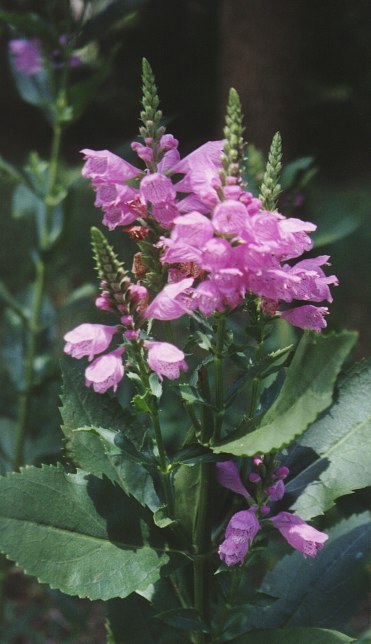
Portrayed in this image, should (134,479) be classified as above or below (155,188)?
below

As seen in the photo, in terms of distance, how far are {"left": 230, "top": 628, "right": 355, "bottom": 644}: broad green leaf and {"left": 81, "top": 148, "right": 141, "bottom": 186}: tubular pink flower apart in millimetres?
716

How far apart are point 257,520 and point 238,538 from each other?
52 millimetres

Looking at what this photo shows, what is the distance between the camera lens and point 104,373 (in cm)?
99

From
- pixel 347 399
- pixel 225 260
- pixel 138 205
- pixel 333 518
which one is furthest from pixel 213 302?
pixel 333 518

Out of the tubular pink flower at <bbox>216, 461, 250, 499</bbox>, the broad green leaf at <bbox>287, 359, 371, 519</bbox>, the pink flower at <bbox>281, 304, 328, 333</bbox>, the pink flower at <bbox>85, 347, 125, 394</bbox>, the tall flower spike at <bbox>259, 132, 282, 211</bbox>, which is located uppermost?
the tall flower spike at <bbox>259, 132, 282, 211</bbox>

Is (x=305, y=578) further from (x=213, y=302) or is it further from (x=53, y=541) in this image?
(x=213, y=302)

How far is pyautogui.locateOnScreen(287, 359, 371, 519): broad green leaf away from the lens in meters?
1.14

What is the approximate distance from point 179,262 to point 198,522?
42cm

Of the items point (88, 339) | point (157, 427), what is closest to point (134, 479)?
point (157, 427)

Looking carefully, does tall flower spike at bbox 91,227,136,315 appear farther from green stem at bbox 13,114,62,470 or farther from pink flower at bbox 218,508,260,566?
green stem at bbox 13,114,62,470

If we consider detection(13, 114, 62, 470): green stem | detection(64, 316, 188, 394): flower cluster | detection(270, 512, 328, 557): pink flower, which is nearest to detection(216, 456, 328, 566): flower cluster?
detection(270, 512, 328, 557): pink flower

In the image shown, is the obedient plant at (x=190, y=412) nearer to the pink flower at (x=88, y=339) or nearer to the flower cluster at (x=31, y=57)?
the pink flower at (x=88, y=339)

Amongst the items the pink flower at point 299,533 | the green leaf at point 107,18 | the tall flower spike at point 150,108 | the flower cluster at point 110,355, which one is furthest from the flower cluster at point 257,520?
the green leaf at point 107,18

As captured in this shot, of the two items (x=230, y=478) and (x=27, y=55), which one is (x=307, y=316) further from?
(x=27, y=55)
